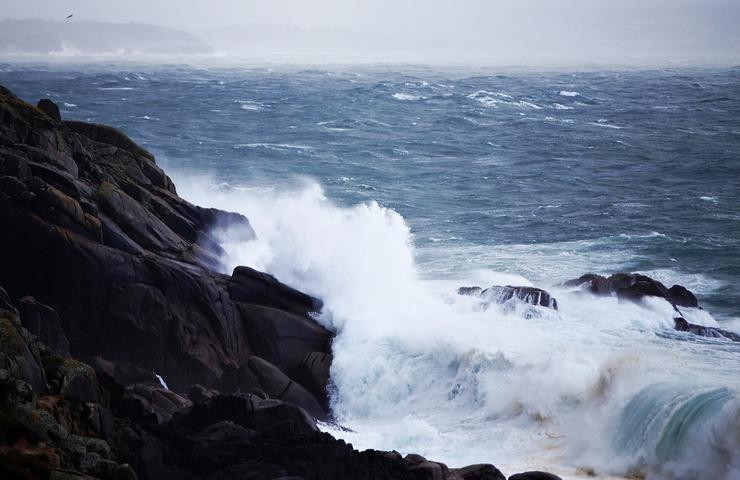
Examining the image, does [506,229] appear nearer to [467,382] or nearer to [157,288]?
[467,382]

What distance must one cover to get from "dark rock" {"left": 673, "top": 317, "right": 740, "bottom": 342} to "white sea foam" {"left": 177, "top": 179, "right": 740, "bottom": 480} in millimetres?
312

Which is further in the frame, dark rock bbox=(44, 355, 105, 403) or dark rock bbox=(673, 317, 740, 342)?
dark rock bbox=(673, 317, 740, 342)

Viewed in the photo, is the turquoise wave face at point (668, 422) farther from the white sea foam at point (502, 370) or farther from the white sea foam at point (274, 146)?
the white sea foam at point (274, 146)

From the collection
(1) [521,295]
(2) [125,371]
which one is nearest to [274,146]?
(1) [521,295]

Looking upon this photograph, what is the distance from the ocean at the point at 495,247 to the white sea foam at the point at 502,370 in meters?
0.06

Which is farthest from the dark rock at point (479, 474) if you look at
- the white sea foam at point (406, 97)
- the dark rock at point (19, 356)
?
the white sea foam at point (406, 97)

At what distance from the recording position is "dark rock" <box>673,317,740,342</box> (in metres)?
27.2

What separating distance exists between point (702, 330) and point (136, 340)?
1631 centimetres

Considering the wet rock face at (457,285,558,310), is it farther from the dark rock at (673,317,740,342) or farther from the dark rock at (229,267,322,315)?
the dark rock at (229,267,322,315)

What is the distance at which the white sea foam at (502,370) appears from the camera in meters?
21.5

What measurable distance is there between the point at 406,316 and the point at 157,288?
27.8 ft

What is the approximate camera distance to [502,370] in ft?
82.7

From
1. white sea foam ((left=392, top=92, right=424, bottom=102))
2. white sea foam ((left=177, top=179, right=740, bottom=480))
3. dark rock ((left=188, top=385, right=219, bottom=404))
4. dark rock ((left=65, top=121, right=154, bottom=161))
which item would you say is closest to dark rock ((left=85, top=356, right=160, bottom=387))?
dark rock ((left=188, top=385, right=219, bottom=404))

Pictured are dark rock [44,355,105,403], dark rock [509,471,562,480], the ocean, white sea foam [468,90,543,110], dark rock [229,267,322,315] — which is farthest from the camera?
white sea foam [468,90,543,110]
